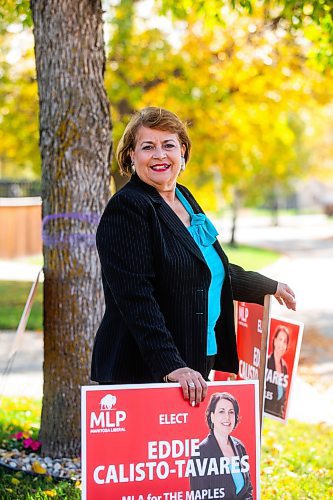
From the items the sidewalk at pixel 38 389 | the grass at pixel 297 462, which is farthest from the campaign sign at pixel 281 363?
the sidewalk at pixel 38 389

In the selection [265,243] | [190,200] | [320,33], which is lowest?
[265,243]

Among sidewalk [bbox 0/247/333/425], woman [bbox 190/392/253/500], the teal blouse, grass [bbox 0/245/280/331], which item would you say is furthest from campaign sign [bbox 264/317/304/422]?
grass [bbox 0/245/280/331]

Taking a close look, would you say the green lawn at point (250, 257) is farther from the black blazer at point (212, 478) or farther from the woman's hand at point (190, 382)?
the woman's hand at point (190, 382)

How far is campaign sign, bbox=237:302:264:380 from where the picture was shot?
4113 millimetres

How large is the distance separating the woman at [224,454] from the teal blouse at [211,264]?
1.09 ft

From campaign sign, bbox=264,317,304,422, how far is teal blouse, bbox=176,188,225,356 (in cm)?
90

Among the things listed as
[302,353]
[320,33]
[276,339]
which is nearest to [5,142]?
[302,353]

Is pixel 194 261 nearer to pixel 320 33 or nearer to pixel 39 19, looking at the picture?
pixel 39 19

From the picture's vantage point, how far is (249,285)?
379 cm

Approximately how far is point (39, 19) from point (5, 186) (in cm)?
1997

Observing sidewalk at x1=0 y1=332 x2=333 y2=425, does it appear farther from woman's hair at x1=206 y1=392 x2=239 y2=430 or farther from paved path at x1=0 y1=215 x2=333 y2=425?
woman's hair at x1=206 y1=392 x2=239 y2=430

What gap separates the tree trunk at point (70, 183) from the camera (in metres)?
4.90

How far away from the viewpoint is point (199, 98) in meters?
14.4

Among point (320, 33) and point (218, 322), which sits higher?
point (320, 33)
